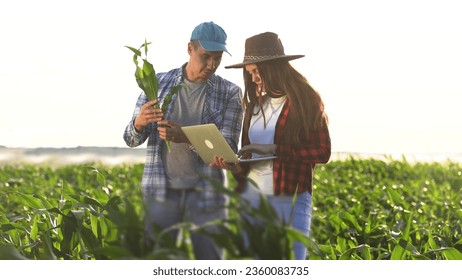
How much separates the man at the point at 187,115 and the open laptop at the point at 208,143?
0.12 meters

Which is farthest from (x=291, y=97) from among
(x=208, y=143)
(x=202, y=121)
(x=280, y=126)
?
(x=208, y=143)

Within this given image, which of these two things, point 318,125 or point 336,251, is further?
point 336,251

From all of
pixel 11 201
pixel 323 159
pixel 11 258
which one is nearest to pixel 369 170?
pixel 11 201

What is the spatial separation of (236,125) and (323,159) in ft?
1.14

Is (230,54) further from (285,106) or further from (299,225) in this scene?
(299,225)

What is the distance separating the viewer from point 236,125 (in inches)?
126

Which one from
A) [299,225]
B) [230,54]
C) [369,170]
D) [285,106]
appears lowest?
[369,170]

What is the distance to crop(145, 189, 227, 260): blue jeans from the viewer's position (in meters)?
1.65

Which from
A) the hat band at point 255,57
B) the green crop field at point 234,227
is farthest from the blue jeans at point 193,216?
the hat band at point 255,57

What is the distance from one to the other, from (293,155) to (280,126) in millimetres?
121

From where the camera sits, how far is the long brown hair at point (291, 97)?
3154mm

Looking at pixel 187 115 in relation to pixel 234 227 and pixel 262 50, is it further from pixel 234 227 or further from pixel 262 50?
pixel 234 227

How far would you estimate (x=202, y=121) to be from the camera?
10.5ft

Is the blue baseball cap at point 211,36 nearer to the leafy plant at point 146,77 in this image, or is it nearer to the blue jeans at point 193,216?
the leafy plant at point 146,77
